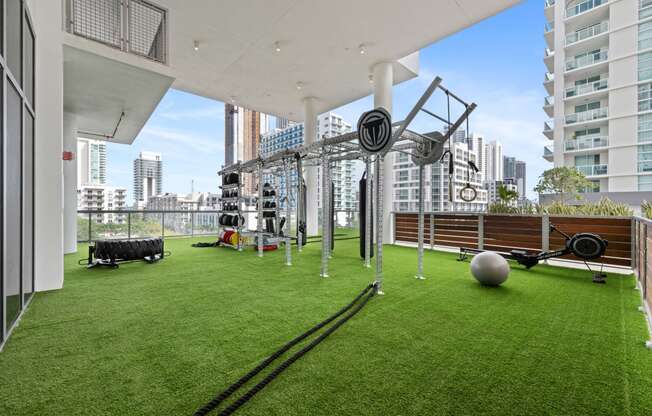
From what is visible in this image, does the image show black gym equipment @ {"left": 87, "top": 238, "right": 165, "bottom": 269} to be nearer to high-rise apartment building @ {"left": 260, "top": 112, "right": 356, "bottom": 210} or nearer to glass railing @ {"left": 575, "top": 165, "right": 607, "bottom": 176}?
high-rise apartment building @ {"left": 260, "top": 112, "right": 356, "bottom": 210}

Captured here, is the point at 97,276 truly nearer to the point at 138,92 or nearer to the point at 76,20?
the point at 138,92

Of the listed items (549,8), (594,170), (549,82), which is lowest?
(594,170)

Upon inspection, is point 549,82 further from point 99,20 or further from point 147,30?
point 99,20

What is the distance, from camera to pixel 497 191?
6.79 metres

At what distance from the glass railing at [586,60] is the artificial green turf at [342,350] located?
2508cm

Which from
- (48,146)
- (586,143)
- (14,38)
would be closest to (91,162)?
(48,146)

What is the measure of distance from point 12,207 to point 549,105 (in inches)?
1222

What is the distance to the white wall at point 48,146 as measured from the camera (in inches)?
139

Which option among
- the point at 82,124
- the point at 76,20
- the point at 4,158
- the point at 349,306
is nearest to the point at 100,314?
the point at 4,158

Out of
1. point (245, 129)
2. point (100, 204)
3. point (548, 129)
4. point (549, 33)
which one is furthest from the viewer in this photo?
point (245, 129)

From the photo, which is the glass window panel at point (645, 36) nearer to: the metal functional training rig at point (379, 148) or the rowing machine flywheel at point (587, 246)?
the rowing machine flywheel at point (587, 246)

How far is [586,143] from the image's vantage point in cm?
2069

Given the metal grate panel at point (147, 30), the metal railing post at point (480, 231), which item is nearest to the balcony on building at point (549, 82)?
the metal railing post at point (480, 231)

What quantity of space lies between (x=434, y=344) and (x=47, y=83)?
5.14 metres
